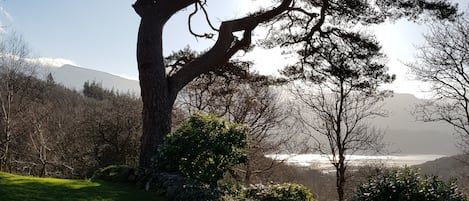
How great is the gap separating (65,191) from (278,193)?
130 inches

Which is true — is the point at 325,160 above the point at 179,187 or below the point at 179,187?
above

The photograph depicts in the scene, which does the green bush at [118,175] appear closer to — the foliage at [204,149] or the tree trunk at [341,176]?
the foliage at [204,149]

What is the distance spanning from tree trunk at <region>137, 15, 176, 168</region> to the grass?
1.65m

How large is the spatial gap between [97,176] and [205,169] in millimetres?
2031

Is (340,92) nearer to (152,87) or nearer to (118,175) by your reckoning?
(152,87)

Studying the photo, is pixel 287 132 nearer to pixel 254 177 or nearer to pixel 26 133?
pixel 254 177

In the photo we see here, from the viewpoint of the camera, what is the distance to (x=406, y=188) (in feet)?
16.4

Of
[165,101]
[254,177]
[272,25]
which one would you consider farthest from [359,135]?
[165,101]

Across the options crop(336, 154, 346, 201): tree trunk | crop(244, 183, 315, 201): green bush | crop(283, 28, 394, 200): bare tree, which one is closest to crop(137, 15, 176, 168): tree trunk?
crop(244, 183, 315, 201): green bush

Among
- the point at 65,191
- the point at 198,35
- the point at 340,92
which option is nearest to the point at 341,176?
the point at 340,92

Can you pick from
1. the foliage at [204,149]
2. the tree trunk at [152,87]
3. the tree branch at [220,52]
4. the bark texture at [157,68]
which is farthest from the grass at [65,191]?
the tree branch at [220,52]

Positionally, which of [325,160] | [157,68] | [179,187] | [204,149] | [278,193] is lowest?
[278,193]

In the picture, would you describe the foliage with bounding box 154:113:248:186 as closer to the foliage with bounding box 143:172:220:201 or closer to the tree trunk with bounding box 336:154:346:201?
the foliage with bounding box 143:172:220:201

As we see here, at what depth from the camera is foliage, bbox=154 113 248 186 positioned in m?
6.16
